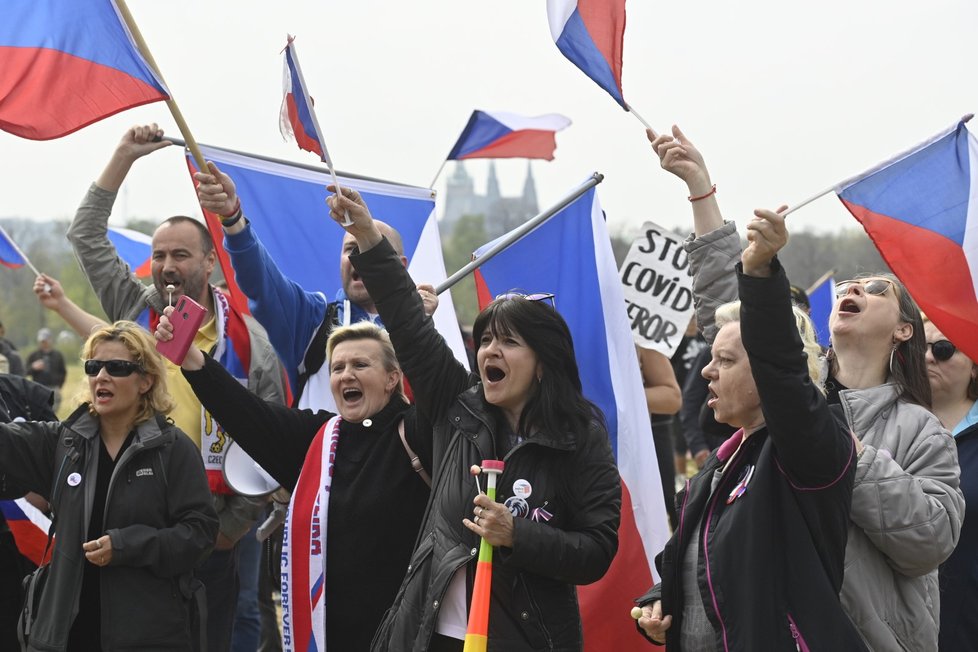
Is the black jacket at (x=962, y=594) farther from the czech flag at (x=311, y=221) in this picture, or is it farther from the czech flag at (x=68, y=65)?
the czech flag at (x=68, y=65)

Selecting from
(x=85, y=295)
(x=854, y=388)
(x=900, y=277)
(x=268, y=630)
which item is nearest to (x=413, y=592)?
(x=854, y=388)

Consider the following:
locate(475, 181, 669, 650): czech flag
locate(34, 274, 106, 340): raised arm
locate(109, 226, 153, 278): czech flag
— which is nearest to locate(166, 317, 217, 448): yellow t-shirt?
locate(34, 274, 106, 340): raised arm

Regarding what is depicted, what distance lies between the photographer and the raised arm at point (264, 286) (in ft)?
15.5

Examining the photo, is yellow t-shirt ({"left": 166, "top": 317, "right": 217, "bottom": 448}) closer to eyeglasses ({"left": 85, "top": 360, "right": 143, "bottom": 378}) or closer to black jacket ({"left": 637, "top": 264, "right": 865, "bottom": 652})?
eyeglasses ({"left": 85, "top": 360, "right": 143, "bottom": 378})

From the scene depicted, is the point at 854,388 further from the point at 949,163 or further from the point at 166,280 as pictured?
the point at 166,280

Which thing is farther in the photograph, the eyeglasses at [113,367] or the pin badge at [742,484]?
the eyeglasses at [113,367]

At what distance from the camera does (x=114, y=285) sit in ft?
16.9

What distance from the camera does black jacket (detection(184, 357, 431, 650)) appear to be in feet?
13.1

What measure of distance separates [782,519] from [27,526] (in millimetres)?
3456

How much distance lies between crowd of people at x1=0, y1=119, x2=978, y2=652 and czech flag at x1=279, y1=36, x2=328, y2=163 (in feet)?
1.29

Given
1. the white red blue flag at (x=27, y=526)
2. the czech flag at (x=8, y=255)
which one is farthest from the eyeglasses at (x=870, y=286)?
the czech flag at (x=8, y=255)

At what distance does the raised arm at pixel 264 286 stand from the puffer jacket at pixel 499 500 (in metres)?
1.27

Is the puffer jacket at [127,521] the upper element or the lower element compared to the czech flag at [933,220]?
lower

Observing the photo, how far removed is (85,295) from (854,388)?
2057 inches
